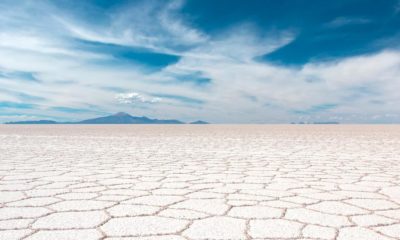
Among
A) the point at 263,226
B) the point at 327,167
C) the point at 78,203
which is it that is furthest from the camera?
the point at 327,167

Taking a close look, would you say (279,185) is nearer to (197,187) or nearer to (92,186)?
(197,187)

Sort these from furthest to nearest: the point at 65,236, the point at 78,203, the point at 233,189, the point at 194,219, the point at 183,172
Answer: the point at 183,172
the point at 233,189
the point at 78,203
the point at 194,219
the point at 65,236

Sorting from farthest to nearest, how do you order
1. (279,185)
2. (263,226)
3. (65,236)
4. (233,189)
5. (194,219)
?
(279,185) → (233,189) → (194,219) → (263,226) → (65,236)

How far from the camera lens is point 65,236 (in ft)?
5.19

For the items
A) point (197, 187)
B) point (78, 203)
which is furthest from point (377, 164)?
point (78, 203)

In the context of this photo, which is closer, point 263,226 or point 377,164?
point 263,226

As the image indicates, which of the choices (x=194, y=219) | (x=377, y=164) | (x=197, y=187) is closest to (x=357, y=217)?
(x=194, y=219)

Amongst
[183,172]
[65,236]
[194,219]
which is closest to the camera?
[65,236]

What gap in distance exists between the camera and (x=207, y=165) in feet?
13.2

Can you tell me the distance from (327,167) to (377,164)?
0.64 metres

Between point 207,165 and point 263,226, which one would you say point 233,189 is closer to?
point 263,226

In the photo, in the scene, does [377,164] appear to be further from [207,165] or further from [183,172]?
[183,172]

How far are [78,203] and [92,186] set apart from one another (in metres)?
0.56

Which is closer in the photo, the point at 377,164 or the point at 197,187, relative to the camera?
the point at 197,187
